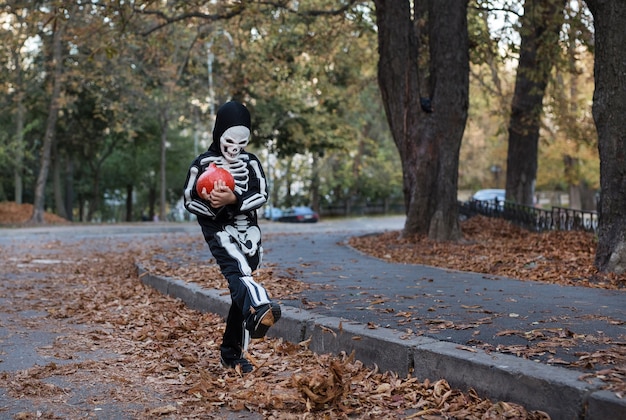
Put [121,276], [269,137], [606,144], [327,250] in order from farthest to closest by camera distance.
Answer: [269,137]
[327,250]
[121,276]
[606,144]

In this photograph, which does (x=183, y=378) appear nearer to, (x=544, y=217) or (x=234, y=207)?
(x=234, y=207)

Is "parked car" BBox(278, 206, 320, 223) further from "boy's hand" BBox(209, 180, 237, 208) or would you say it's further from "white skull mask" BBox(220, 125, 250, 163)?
"boy's hand" BBox(209, 180, 237, 208)

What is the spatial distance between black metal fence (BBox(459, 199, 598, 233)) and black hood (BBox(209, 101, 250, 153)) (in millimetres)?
12315

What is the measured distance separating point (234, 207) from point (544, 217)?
1414 cm

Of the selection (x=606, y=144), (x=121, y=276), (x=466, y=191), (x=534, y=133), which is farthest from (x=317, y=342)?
(x=466, y=191)

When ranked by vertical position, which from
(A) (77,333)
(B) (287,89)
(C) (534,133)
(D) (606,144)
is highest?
(B) (287,89)

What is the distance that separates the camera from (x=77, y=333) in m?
7.15

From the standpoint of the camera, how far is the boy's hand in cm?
512

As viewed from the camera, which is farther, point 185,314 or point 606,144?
point 606,144

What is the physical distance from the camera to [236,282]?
5.27 meters

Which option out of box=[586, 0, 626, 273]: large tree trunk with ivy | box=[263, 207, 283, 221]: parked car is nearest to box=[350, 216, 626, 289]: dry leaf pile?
box=[586, 0, 626, 273]: large tree trunk with ivy

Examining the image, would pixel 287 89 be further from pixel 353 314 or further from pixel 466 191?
pixel 466 191

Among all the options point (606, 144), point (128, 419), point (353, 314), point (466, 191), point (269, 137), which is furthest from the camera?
point (466, 191)

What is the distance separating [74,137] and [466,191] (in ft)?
135
